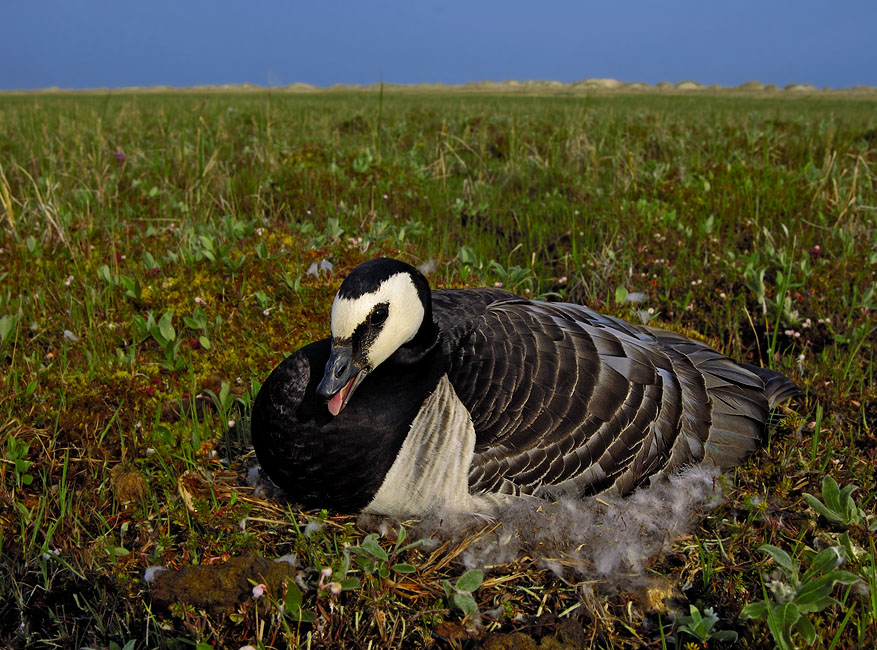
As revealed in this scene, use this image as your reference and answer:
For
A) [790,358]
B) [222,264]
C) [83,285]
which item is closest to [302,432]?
[222,264]

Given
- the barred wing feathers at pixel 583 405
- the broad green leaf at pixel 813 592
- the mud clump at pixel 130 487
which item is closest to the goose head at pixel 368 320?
the barred wing feathers at pixel 583 405

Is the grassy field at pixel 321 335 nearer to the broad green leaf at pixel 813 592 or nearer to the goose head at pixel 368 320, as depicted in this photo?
the broad green leaf at pixel 813 592

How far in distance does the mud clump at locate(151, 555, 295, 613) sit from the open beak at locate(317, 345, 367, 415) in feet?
2.36

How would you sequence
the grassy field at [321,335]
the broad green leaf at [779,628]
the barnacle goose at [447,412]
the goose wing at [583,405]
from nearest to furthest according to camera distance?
the broad green leaf at [779,628] < the grassy field at [321,335] < the barnacle goose at [447,412] < the goose wing at [583,405]

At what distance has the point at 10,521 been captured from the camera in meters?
3.06

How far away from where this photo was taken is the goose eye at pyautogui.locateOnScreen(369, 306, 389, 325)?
271 centimetres

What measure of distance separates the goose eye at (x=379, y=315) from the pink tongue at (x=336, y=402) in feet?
1.12

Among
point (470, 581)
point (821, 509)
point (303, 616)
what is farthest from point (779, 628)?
point (303, 616)

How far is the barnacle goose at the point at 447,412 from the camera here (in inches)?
111

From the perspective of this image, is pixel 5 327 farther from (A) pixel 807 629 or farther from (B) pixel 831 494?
(B) pixel 831 494

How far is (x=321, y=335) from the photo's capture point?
4.65 metres

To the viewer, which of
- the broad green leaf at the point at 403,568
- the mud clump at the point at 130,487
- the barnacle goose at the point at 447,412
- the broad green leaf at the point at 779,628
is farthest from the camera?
the mud clump at the point at 130,487

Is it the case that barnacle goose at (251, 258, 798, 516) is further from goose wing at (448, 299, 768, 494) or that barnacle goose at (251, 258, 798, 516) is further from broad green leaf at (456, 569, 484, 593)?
broad green leaf at (456, 569, 484, 593)

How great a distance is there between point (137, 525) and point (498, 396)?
74.3 inches
